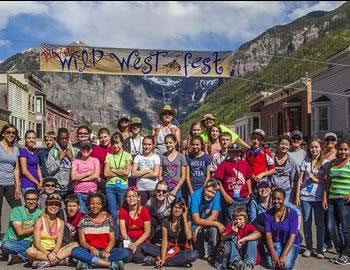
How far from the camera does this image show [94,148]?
8.23 m

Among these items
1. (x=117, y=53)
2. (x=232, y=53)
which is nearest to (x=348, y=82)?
(x=232, y=53)

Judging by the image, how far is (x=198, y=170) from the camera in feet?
25.7

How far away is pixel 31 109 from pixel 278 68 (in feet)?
185

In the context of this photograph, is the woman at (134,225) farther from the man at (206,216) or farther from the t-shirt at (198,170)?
the t-shirt at (198,170)

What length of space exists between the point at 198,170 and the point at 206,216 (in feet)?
2.98

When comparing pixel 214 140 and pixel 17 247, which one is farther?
pixel 214 140

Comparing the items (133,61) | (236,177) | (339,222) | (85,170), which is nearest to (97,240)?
(85,170)

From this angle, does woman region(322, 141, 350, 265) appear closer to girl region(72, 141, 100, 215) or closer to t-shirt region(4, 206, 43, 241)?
girl region(72, 141, 100, 215)

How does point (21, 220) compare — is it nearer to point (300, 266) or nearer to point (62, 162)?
point (62, 162)

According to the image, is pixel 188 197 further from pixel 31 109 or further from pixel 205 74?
pixel 31 109

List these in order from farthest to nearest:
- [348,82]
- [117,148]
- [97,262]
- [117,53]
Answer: [348,82] → [117,53] → [117,148] → [97,262]

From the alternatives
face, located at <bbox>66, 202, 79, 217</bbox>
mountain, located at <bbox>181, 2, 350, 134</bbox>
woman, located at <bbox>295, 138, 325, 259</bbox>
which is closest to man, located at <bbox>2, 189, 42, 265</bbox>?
face, located at <bbox>66, 202, 79, 217</bbox>

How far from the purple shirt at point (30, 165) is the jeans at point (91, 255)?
1736mm

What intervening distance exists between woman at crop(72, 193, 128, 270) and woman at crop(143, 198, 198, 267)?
462 mm
